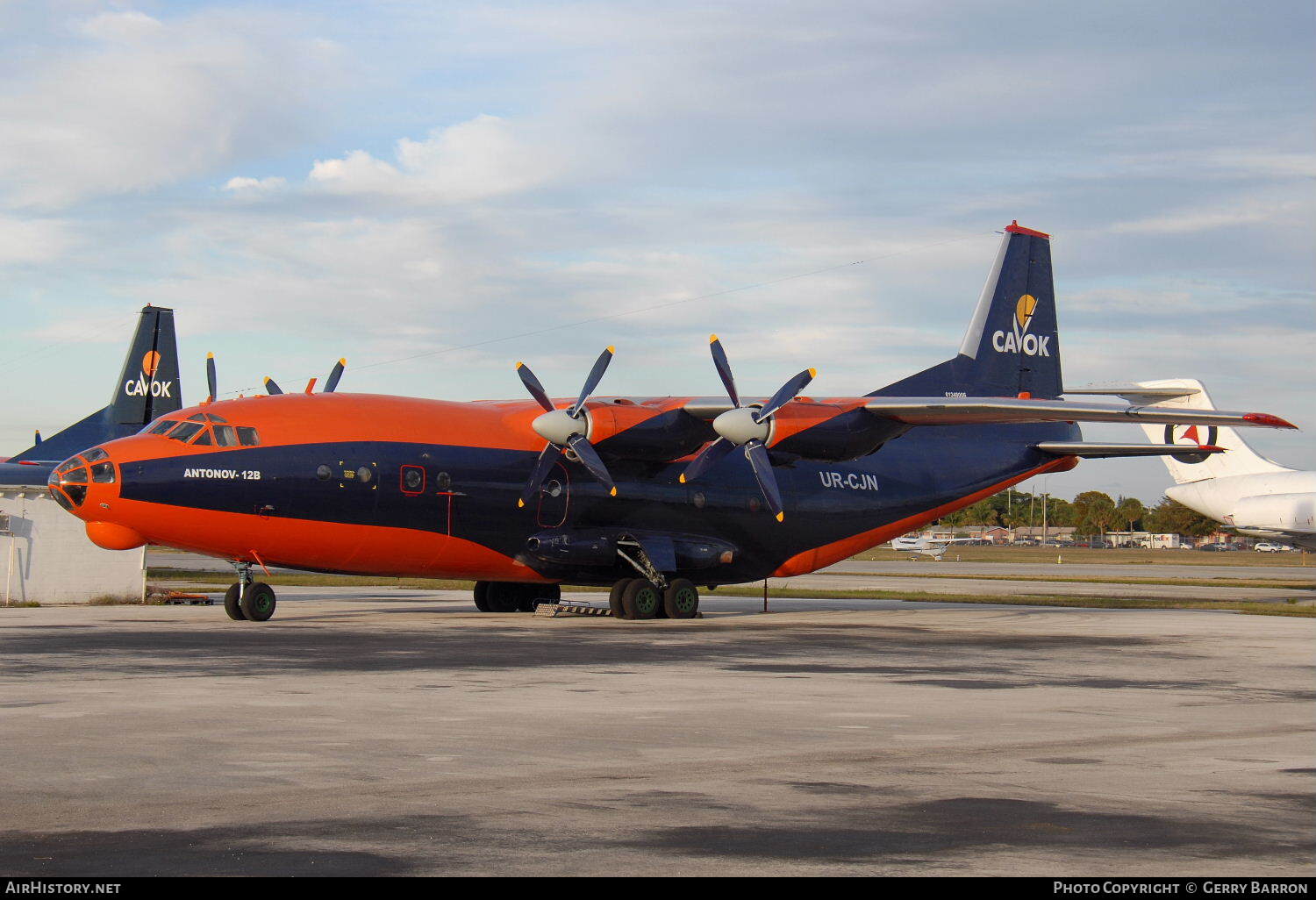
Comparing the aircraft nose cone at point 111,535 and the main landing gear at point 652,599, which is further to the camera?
the main landing gear at point 652,599

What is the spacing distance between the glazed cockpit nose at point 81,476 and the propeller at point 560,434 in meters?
8.23

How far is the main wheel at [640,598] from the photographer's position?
29.8 m

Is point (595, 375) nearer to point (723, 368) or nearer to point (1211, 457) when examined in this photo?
point (723, 368)

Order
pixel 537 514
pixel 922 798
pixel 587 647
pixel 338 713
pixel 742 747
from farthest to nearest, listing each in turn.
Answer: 1. pixel 537 514
2. pixel 587 647
3. pixel 338 713
4. pixel 742 747
5. pixel 922 798

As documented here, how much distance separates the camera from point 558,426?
28.0m

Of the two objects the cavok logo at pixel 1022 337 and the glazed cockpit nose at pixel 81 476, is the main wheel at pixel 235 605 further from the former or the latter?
the cavok logo at pixel 1022 337

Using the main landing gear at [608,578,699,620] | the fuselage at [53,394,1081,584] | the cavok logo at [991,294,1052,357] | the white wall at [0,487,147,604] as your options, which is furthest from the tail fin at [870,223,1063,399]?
the white wall at [0,487,147,604]

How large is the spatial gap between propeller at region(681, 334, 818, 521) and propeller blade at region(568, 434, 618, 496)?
1952 millimetres

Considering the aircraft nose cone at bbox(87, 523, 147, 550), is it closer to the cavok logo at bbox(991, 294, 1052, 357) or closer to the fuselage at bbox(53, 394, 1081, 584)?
the fuselage at bbox(53, 394, 1081, 584)

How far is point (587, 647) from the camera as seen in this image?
22.4m

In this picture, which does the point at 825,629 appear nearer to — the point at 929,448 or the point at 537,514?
the point at 537,514

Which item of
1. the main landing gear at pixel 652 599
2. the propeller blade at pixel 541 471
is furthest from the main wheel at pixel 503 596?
the propeller blade at pixel 541 471

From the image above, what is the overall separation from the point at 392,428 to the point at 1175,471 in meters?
42.0
